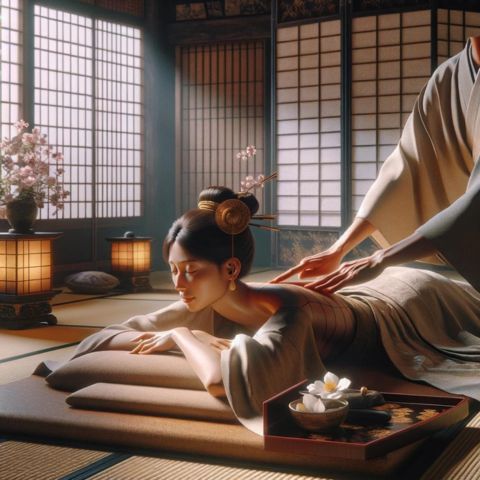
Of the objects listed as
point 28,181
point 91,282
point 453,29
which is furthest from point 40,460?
point 453,29

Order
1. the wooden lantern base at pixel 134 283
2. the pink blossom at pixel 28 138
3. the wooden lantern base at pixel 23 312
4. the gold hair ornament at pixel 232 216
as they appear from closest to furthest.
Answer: the gold hair ornament at pixel 232 216 < the wooden lantern base at pixel 23 312 < the pink blossom at pixel 28 138 < the wooden lantern base at pixel 134 283

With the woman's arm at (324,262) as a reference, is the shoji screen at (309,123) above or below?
above

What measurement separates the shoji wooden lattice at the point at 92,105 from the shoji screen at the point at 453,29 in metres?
3.12

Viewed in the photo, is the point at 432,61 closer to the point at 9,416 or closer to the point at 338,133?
the point at 338,133

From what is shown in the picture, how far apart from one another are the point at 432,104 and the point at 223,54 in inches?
233

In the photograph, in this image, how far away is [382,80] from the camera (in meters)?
7.49

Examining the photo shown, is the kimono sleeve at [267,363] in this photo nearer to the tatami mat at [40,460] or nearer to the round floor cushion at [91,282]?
the tatami mat at [40,460]

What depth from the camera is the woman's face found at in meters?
2.49

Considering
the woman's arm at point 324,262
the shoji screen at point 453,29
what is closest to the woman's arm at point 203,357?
the woman's arm at point 324,262

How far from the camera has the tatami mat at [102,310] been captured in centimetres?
502

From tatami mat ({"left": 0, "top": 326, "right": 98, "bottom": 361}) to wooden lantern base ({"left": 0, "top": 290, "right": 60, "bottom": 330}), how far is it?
110mm

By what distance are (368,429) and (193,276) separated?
0.72 m

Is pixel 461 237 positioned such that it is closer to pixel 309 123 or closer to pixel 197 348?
pixel 197 348

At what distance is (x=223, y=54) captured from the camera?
8547 mm
